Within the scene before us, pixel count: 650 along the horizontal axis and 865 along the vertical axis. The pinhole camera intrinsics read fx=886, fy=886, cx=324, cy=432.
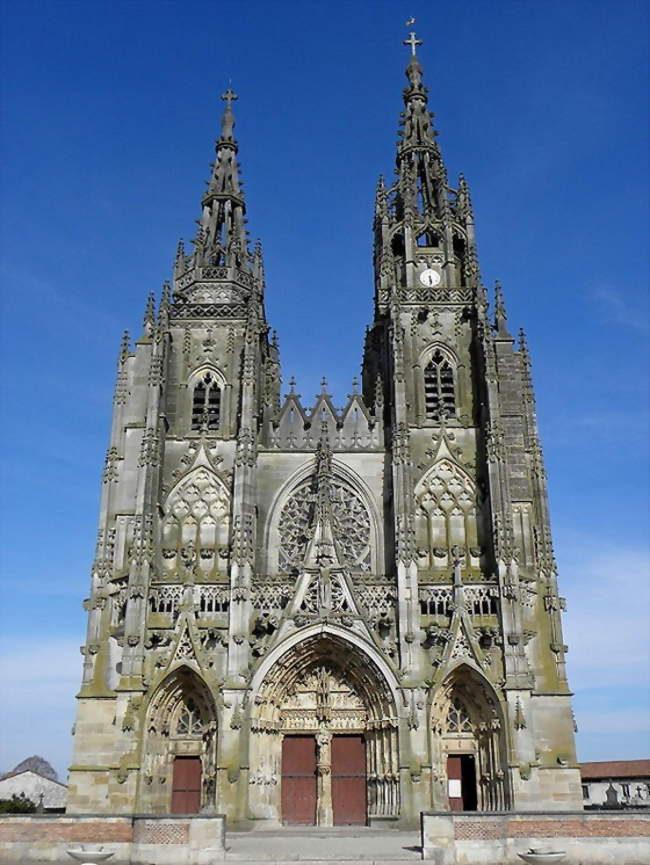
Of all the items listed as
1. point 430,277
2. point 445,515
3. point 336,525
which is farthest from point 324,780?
point 430,277

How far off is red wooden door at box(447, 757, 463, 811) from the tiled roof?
16.9 meters

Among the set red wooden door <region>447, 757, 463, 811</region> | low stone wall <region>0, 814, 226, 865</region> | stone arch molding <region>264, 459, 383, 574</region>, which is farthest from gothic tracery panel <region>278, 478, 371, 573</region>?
low stone wall <region>0, 814, 226, 865</region>

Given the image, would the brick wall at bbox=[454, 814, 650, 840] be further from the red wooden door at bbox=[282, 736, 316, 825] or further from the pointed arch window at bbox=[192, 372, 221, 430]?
the pointed arch window at bbox=[192, 372, 221, 430]

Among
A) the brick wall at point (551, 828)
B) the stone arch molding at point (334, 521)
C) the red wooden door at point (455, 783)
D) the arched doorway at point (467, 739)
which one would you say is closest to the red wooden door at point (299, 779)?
the arched doorway at point (467, 739)

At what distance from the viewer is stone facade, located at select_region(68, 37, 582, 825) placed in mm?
23891

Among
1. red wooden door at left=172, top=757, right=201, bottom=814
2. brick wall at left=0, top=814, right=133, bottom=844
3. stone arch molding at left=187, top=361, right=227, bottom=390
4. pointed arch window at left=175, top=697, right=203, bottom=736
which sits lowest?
brick wall at left=0, top=814, right=133, bottom=844

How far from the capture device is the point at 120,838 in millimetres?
16750

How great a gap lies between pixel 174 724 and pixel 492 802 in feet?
29.4

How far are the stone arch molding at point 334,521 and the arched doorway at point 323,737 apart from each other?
315 centimetres

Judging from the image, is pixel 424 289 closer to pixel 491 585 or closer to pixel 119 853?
pixel 491 585

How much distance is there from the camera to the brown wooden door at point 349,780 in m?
24.5

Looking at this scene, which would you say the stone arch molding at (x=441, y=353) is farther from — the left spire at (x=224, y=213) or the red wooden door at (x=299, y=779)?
the red wooden door at (x=299, y=779)

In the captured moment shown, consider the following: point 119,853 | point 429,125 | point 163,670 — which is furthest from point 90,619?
point 429,125

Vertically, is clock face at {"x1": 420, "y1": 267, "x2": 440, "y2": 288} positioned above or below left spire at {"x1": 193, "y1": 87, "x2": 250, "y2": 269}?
below
